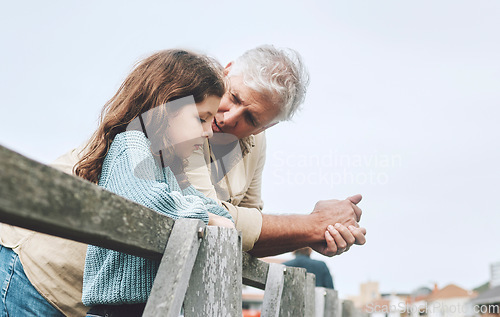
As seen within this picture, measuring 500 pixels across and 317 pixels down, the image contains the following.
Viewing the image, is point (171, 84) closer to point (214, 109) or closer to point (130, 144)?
point (214, 109)

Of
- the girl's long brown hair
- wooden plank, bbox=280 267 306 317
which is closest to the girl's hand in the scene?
the girl's long brown hair

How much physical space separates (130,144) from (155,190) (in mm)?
257

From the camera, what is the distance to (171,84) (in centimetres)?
186

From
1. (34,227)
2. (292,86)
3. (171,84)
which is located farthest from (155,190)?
(292,86)

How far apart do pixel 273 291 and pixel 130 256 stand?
35.0 inches

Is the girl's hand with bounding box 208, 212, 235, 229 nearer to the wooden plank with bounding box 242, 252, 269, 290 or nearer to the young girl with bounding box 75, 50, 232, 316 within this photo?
the young girl with bounding box 75, 50, 232, 316

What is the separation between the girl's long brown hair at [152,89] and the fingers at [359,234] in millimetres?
1024

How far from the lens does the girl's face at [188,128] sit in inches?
69.6

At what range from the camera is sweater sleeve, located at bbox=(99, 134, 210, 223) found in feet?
4.05

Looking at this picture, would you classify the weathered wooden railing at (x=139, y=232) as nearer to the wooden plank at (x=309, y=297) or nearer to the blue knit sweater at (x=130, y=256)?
the blue knit sweater at (x=130, y=256)

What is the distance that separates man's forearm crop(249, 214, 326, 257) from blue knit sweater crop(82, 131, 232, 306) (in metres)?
0.91

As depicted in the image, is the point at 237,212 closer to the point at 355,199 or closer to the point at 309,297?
the point at 309,297

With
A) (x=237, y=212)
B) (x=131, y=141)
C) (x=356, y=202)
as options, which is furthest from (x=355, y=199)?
(x=131, y=141)

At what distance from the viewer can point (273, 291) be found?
2043 millimetres
